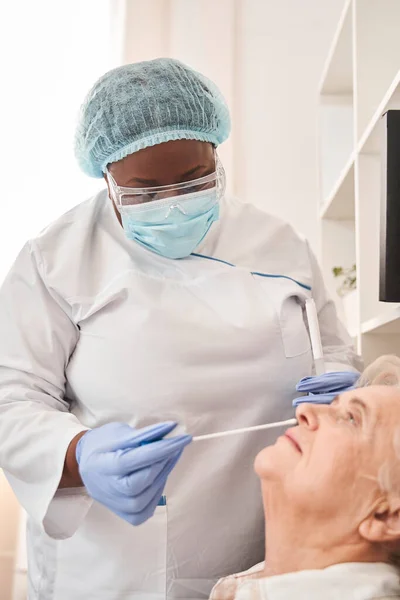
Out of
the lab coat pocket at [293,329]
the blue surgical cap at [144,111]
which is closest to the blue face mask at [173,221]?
the blue surgical cap at [144,111]

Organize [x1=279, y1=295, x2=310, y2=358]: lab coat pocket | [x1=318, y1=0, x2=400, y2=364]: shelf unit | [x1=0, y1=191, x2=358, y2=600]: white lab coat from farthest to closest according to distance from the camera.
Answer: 1. [x1=318, y1=0, x2=400, y2=364]: shelf unit
2. [x1=279, y1=295, x2=310, y2=358]: lab coat pocket
3. [x1=0, y1=191, x2=358, y2=600]: white lab coat

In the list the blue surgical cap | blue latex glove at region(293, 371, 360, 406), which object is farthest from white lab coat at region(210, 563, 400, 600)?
the blue surgical cap

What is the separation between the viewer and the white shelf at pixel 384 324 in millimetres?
1414

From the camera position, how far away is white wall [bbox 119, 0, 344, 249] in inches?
92.7

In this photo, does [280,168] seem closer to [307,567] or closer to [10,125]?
[10,125]

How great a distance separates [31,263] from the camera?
1.28 meters

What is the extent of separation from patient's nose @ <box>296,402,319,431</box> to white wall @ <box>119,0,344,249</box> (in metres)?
1.36

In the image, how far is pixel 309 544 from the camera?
1007 mm

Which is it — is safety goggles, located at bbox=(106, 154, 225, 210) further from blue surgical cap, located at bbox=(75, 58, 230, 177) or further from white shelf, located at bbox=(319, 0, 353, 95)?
white shelf, located at bbox=(319, 0, 353, 95)

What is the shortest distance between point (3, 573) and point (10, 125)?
1.39m

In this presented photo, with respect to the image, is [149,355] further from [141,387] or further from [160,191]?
[160,191]

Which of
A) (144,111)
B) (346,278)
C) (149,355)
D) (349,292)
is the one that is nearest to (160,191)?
(144,111)

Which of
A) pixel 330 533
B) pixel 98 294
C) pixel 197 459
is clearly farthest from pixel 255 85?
pixel 330 533

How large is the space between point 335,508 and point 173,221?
0.59 meters
